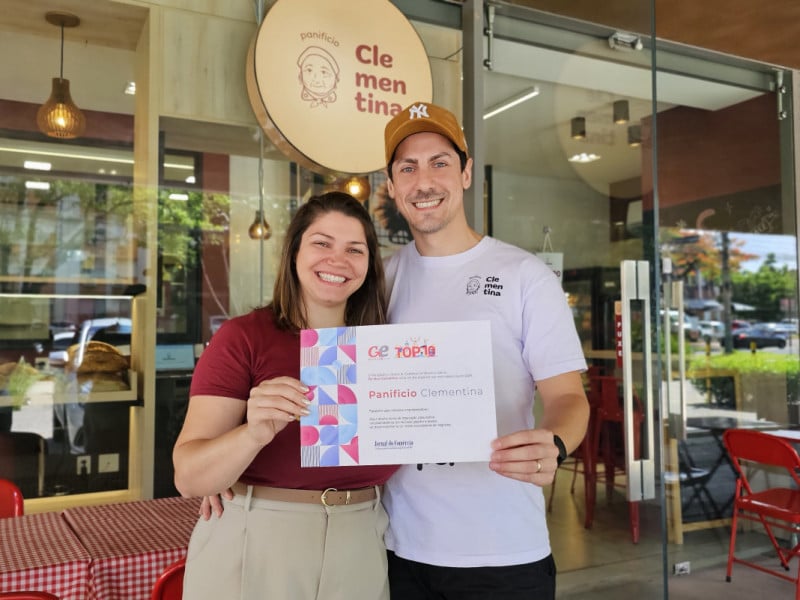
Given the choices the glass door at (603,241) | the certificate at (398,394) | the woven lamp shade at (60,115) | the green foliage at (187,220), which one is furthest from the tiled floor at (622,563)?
the woven lamp shade at (60,115)

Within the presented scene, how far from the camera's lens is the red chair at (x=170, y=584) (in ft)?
5.53

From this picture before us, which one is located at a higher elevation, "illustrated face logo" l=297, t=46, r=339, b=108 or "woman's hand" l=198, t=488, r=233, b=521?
"illustrated face logo" l=297, t=46, r=339, b=108

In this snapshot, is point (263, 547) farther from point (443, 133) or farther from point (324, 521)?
point (443, 133)

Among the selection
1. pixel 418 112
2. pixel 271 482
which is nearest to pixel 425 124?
pixel 418 112

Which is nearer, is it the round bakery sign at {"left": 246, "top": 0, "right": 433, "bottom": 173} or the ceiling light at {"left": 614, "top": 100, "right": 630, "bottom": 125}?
the round bakery sign at {"left": 246, "top": 0, "right": 433, "bottom": 173}

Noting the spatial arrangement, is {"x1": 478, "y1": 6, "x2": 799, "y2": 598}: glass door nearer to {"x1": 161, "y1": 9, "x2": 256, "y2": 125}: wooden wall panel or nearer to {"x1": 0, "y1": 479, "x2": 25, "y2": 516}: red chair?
{"x1": 161, "y1": 9, "x2": 256, "y2": 125}: wooden wall panel

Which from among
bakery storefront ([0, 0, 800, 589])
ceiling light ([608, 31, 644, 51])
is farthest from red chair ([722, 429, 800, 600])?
ceiling light ([608, 31, 644, 51])

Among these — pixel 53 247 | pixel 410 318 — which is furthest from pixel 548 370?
pixel 53 247

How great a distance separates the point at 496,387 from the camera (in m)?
1.67

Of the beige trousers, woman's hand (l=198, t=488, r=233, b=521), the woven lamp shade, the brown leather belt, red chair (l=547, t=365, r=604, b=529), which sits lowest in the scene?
red chair (l=547, t=365, r=604, b=529)

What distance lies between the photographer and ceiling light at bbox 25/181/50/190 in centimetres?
361

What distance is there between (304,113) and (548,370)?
7.21ft

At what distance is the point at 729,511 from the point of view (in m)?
5.38

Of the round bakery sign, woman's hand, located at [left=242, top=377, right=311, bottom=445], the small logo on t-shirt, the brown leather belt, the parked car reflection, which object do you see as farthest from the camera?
the parked car reflection
